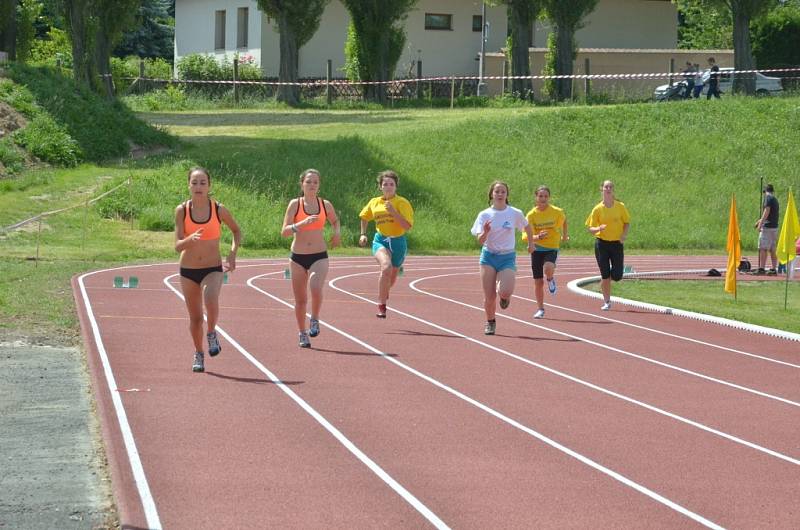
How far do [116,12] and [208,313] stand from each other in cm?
3445

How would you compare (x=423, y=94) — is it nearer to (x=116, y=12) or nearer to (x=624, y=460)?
(x=116, y=12)

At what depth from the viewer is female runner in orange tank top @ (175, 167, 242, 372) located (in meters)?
12.0

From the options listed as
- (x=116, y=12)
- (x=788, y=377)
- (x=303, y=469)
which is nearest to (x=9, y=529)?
(x=303, y=469)

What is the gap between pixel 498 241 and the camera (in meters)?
15.6

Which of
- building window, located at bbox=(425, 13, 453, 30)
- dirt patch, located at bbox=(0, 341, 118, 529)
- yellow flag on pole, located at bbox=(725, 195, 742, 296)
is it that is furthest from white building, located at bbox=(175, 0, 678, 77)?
dirt patch, located at bbox=(0, 341, 118, 529)

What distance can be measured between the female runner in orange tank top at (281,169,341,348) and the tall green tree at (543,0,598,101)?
3609cm

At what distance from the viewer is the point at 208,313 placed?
12.3m

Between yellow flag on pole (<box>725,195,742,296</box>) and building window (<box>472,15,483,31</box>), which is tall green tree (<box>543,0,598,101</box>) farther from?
yellow flag on pole (<box>725,195,742,296</box>)

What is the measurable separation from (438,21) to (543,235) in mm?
45330

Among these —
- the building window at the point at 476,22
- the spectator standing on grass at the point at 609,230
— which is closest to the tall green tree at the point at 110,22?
the building window at the point at 476,22

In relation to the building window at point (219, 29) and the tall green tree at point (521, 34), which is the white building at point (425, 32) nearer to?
the building window at point (219, 29)

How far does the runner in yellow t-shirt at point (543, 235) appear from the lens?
1803 centimetres

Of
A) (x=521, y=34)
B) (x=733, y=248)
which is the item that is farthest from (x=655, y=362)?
(x=521, y=34)

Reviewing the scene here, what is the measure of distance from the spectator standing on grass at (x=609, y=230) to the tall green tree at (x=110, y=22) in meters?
27.5
